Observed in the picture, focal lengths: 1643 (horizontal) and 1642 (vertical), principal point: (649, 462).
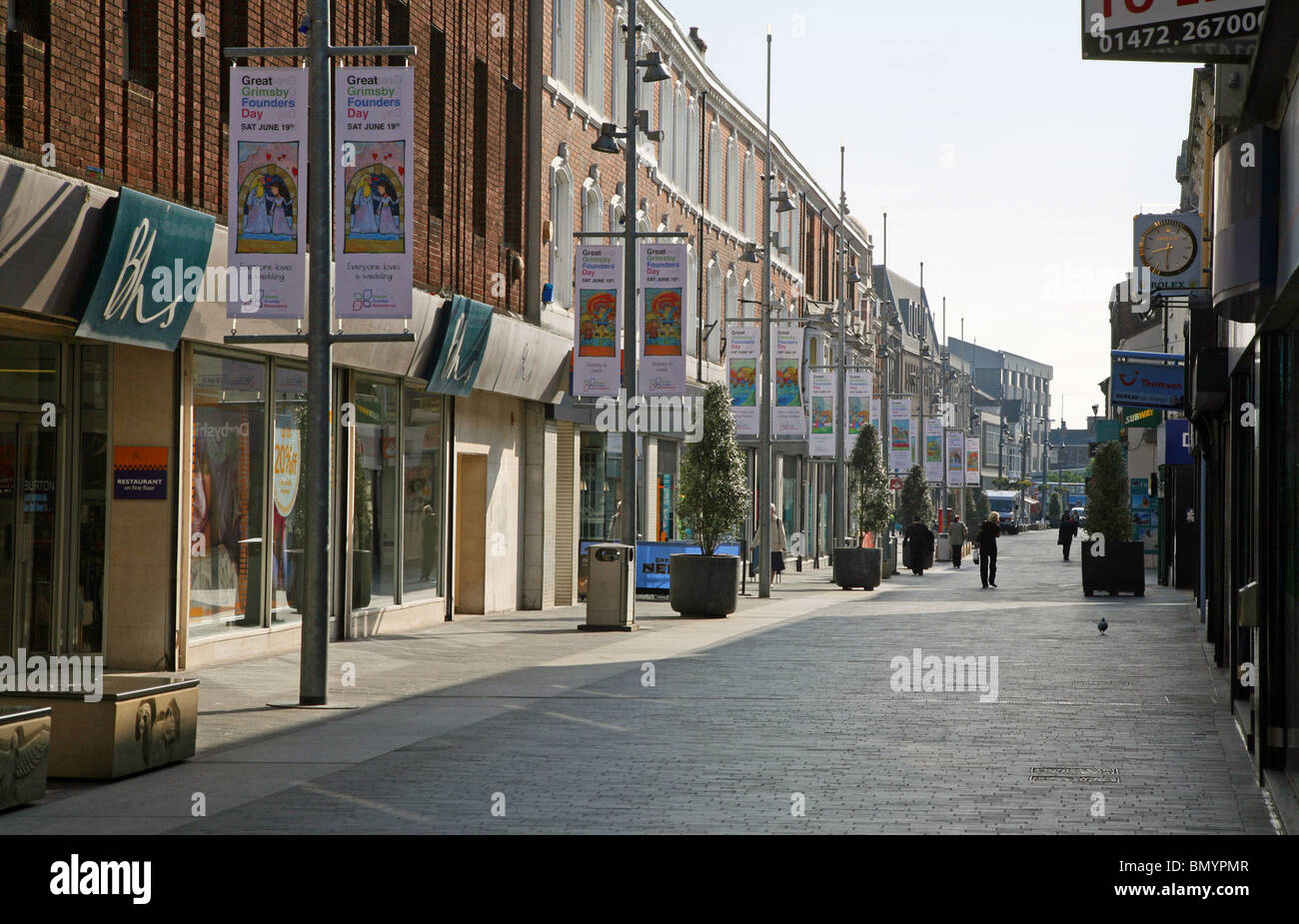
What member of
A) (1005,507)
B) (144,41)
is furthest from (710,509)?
(1005,507)

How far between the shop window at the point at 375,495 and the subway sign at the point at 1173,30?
1299 centimetres

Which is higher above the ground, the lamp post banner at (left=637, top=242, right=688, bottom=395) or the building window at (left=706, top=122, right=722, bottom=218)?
the building window at (left=706, top=122, right=722, bottom=218)

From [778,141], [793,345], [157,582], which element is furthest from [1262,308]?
[778,141]

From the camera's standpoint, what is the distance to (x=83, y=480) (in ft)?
51.0

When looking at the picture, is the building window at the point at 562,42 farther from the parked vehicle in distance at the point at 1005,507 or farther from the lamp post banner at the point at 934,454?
the parked vehicle in distance at the point at 1005,507

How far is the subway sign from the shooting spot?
28.8 ft

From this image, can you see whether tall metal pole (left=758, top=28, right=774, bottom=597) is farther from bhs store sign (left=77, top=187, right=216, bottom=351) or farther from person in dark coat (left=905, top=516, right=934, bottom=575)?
bhs store sign (left=77, top=187, right=216, bottom=351)

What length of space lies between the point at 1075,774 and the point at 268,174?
7982 millimetres

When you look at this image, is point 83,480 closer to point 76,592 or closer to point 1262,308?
point 76,592

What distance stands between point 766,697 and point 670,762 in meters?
3.84

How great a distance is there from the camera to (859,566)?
35.9 m

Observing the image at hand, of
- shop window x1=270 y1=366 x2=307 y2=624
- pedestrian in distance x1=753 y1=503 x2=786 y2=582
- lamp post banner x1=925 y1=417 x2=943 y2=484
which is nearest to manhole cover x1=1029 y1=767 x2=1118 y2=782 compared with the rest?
shop window x1=270 y1=366 x2=307 y2=624

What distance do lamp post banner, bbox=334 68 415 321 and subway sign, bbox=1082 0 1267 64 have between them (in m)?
6.19
